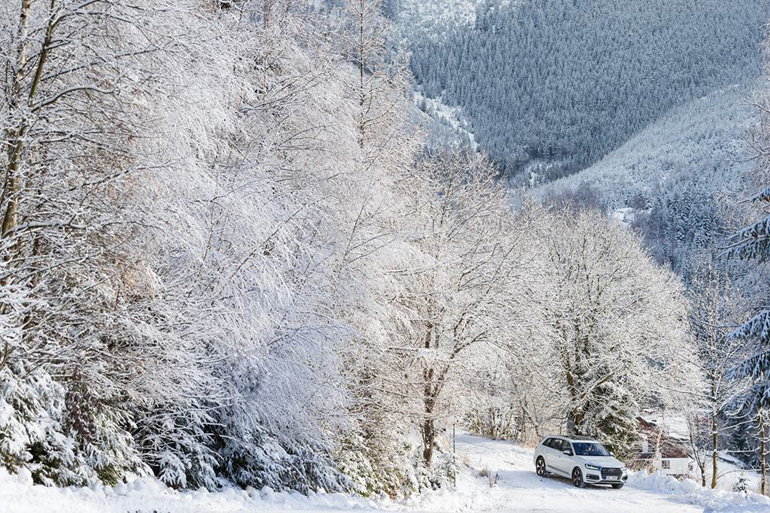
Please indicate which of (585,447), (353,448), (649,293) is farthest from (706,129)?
(353,448)

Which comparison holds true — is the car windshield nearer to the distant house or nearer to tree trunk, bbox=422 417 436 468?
the distant house

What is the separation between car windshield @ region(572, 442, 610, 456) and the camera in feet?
72.4

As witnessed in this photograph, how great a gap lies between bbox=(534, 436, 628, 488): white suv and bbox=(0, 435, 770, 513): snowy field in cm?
37

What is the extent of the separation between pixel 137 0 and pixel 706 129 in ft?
562

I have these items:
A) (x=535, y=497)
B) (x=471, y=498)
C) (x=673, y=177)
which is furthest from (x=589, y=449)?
(x=673, y=177)

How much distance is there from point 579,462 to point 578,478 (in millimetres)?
552

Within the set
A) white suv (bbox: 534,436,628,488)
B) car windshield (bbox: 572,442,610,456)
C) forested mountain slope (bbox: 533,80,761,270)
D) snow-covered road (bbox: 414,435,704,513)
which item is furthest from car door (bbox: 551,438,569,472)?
forested mountain slope (bbox: 533,80,761,270)

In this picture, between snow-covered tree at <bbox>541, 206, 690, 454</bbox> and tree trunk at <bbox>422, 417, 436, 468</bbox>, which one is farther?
snow-covered tree at <bbox>541, 206, 690, 454</bbox>

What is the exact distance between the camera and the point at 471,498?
16.7 metres

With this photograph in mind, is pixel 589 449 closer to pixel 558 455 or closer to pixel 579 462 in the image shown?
pixel 579 462

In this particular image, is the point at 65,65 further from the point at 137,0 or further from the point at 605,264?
the point at 605,264

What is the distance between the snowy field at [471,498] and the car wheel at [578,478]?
31cm

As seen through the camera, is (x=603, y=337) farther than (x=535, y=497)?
Yes

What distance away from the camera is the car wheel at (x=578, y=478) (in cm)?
2130
